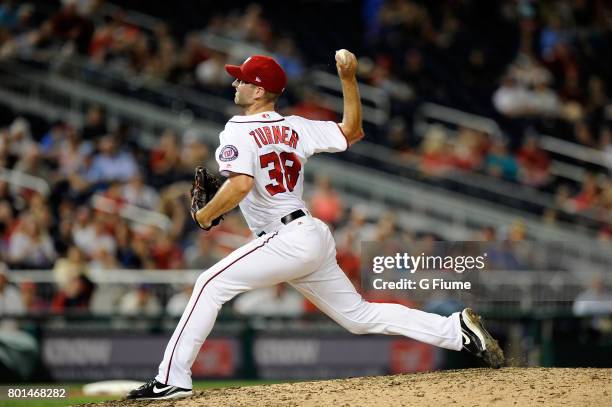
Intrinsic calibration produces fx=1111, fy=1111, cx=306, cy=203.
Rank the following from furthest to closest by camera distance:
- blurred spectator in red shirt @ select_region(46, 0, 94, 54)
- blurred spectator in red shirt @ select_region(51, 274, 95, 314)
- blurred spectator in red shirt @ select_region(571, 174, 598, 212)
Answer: blurred spectator in red shirt @ select_region(46, 0, 94, 54), blurred spectator in red shirt @ select_region(571, 174, 598, 212), blurred spectator in red shirt @ select_region(51, 274, 95, 314)

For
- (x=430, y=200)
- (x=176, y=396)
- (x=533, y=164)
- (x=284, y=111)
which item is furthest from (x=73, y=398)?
(x=533, y=164)

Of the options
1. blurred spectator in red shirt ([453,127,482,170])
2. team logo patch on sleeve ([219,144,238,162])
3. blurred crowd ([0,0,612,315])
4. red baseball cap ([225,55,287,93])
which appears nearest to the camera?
team logo patch on sleeve ([219,144,238,162])

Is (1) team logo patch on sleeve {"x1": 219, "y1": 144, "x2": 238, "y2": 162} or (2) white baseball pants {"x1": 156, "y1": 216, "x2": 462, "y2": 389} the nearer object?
(1) team logo patch on sleeve {"x1": 219, "y1": 144, "x2": 238, "y2": 162}

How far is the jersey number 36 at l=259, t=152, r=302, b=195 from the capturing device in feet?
20.3

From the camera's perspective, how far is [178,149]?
542 inches

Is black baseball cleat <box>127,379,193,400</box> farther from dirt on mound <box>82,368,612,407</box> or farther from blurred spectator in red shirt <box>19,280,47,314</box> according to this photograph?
blurred spectator in red shirt <box>19,280,47,314</box>

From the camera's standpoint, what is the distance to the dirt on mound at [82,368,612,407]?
6195 mm

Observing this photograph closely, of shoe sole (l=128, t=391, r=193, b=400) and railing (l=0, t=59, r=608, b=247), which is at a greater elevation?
railing (l=0, t=59, r=608, b=247)

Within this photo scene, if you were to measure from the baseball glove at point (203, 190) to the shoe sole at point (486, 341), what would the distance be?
1.63 metres

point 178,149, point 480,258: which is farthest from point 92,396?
point 178,149

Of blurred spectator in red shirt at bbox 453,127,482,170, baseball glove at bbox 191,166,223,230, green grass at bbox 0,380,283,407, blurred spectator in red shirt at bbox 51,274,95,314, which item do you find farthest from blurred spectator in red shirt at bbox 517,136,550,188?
baseball glove at bbox 191,166,223,230

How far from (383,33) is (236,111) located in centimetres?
311

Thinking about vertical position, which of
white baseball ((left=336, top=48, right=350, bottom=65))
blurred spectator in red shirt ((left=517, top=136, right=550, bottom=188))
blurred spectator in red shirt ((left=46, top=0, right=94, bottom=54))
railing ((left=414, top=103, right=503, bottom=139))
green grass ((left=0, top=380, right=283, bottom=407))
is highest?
blurred spectator in red shirt ((left=46, top=0, right=94, bottom=54))

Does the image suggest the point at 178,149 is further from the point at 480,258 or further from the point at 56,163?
the point at 480,258
